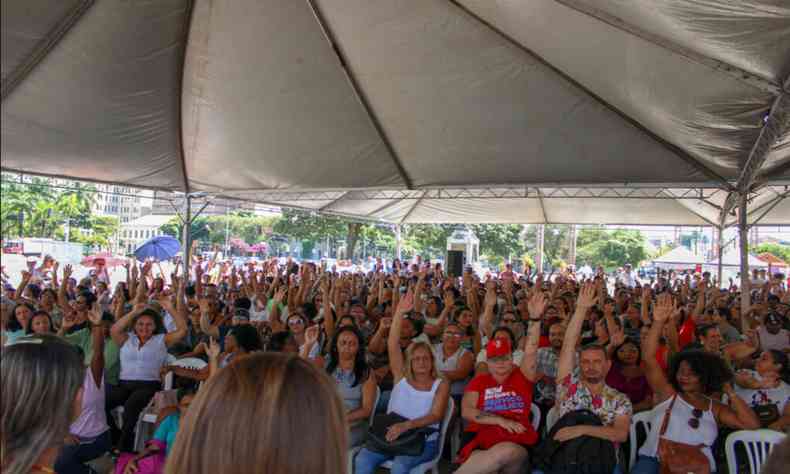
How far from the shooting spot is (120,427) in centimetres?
387

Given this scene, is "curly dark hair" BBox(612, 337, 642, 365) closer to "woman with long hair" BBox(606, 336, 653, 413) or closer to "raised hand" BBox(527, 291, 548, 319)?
"woman with long hair" BBox(606, 336, 653, 413)

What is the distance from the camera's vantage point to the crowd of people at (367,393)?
79 cm

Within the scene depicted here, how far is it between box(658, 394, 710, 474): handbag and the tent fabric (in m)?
2.52

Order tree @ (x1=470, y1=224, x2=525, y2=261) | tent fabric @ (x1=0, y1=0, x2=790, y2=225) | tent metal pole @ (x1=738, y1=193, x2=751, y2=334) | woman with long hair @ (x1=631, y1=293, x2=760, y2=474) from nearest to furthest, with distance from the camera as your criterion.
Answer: tent fabric @ (x1=0, y1=0, x2=790, y2=225) → woman with long hair @ (x1=631, y1=293, x2=760, y2=474) → tent metal pole @ (x1=738, y1=193, x2=751, y2=334) → tree @ (x1=470, y1=224, x2=525, y2=261)

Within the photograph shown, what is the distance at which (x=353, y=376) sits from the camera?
12.0 feet

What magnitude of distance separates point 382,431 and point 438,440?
40 cm

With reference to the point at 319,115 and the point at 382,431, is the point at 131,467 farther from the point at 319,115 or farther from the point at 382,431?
the point at 319,115

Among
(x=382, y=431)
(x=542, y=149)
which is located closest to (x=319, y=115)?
(x=542, y=149)

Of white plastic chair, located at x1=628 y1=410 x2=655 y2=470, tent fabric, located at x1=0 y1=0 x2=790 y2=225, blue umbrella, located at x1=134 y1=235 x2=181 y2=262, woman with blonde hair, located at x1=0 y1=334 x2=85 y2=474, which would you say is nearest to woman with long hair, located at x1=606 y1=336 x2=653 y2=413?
white plastic chair, located at x1=628 y1=410 x2=655 y2=470

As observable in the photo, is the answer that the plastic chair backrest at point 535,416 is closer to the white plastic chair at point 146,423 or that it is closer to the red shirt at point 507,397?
the red shirt at point 507,397

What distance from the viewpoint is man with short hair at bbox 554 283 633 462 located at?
2846mm

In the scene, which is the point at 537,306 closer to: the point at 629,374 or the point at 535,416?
the point at 535,416

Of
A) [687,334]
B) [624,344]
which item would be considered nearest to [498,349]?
[624,344]

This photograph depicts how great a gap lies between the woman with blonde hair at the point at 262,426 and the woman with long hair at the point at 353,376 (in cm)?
273
